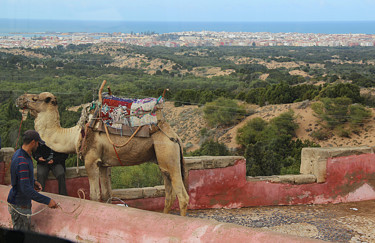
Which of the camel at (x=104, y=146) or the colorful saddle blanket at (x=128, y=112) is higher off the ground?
the colorful saddle blanket at (x=128, y=112)

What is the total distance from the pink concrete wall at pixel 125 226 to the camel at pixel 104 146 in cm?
131

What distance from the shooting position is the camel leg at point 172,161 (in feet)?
19.0

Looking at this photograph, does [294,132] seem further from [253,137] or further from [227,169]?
[227,169]

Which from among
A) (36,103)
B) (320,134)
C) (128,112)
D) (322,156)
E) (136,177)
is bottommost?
(320,134)

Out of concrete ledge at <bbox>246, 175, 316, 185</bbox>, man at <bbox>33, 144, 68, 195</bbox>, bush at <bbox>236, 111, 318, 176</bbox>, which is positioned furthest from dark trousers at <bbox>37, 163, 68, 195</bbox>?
bush at <bbox>236, 111, 318, 176</bbox>

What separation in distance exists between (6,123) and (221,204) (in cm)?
2469

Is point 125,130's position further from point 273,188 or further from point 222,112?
point 222,112

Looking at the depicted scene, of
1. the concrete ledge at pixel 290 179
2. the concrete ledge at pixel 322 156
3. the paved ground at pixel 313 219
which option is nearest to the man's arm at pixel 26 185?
the paved ground at pixel 313 219

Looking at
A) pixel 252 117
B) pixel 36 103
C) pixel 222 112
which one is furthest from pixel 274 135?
pixel 36 103

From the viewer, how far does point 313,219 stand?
7191mm

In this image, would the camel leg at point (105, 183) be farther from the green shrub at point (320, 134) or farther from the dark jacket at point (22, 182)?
the green shrub at point (320, 134)

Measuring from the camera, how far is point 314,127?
36.3 m

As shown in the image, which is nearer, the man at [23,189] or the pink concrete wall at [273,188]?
the man at [23,189]

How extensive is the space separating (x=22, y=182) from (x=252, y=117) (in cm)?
3734
